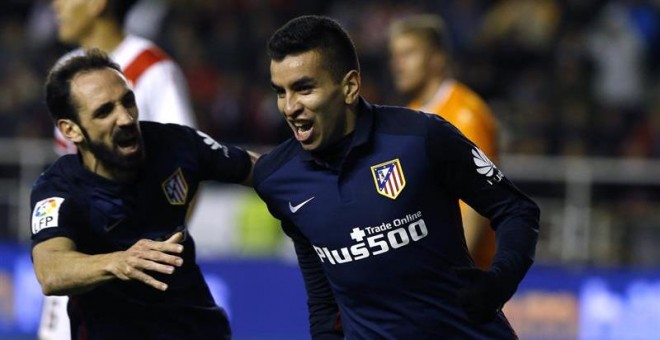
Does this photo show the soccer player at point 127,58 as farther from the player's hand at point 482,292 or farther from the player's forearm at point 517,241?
the player's hand at point 482,292

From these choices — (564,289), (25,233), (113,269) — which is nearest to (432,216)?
A: (113,269)

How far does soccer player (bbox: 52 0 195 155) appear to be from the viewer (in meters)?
6.35

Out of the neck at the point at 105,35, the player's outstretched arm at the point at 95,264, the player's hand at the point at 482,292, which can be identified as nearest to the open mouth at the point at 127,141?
the player's outstretched arm at the point at 95,264

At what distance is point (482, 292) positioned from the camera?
4188 mm

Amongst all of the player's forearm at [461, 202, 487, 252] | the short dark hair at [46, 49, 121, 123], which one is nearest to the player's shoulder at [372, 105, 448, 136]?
the short dark hair at [46, 49, 121, 123]

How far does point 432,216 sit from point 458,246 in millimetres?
149

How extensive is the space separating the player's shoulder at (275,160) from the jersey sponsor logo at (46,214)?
0.73 m

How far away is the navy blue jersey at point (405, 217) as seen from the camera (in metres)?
4.50

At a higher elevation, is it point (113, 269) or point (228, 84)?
point (228, 84)

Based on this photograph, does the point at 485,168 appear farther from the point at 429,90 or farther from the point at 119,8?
the point at 429,90

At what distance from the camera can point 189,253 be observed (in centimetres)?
530

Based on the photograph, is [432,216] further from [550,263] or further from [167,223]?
[550,263]

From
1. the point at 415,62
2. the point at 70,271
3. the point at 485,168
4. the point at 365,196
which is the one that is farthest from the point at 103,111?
the point at 415,62

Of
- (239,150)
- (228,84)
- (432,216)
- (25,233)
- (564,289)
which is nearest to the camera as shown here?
(432,216)
